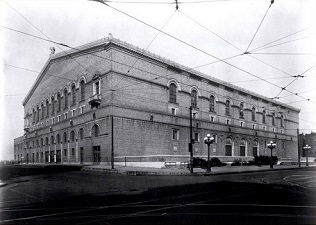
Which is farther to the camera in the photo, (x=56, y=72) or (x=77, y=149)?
(x=56, y=72)

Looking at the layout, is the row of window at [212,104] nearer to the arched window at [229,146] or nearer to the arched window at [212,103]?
the arched window at [212,103]

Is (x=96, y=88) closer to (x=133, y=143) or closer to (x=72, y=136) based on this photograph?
(x=133, y=143)

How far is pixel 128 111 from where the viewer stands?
107 ft

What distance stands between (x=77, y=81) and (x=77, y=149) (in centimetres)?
891

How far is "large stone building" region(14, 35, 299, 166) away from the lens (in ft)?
105

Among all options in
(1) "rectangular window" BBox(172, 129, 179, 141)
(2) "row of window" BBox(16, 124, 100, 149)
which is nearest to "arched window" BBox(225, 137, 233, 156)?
(1) "rectangular window" BBox(172, 129, 179, 141)

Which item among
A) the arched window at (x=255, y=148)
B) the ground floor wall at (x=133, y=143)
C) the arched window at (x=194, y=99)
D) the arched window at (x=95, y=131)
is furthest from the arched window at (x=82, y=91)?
the arched window at (x=255, y=148)

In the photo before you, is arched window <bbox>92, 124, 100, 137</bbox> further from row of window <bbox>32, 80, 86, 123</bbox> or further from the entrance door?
row of window <bbox>32, 80, 86, 123</bbox>

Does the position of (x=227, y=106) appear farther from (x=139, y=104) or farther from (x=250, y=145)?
(x=139, y=104)

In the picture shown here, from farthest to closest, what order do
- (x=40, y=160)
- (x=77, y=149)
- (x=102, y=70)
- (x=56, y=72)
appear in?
(x=40, y=160), (x=56, y=72), (x=77, y=149), (x=102, y=70)

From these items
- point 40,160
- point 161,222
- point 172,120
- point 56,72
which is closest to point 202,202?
point 161,222

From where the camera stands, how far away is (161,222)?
615 centimetres

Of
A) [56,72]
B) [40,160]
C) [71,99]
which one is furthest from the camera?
[40,160]

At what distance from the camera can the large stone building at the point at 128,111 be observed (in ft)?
105
